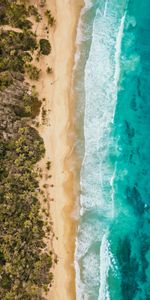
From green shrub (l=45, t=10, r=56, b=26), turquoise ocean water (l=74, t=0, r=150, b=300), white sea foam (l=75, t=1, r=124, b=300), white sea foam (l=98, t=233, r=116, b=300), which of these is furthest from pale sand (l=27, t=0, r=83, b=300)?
white sea foam (l=98, t=233, r=116, b=300)

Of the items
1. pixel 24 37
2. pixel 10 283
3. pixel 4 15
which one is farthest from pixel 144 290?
pixel 4 15

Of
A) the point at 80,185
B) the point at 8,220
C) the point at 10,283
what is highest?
the point at 80,185

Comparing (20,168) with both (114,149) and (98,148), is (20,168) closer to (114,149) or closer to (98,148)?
(98,148)

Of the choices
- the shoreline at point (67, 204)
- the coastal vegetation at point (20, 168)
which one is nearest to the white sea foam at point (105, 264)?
the shoreline at point (67, 204)

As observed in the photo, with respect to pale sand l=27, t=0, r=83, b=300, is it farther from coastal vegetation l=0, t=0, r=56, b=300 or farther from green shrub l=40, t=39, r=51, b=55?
coastal vegetation l=0, t=0, r=56, b=300

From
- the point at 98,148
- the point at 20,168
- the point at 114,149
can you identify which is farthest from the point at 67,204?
the point at 114,149

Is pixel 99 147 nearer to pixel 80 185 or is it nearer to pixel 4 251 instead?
pixel 80 185
